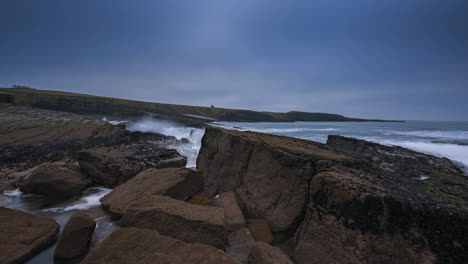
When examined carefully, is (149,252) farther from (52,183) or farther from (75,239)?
(52,183)

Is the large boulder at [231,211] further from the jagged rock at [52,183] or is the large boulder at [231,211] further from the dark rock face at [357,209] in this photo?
the jagged rock at [52,183]

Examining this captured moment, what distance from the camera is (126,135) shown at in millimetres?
Answer: 12891

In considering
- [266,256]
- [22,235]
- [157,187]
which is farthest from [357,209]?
[22,235]

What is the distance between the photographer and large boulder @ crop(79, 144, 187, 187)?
5.15 m

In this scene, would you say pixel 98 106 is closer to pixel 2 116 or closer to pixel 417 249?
pixel 2 116

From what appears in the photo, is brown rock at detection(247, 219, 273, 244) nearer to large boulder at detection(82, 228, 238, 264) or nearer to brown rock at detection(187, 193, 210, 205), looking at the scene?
large boulder at detection(82, 228, 238, 264)

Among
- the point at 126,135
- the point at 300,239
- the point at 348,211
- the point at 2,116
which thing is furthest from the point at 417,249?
the point at 2,116

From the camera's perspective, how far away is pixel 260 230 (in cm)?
298

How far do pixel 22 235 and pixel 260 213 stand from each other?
11.4 feet

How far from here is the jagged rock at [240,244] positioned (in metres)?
2.57

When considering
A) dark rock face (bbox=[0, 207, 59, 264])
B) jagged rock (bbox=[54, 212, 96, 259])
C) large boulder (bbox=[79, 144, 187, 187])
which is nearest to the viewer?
dark rock face (bbox=[0, 207, 59, 264])

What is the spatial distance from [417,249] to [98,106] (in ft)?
162

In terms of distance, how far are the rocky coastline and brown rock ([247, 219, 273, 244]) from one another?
0.05 feet

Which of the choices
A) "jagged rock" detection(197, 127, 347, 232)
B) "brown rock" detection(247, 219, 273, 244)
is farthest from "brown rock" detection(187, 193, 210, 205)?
"brown rock" detection(247, 219, 273, 244)
